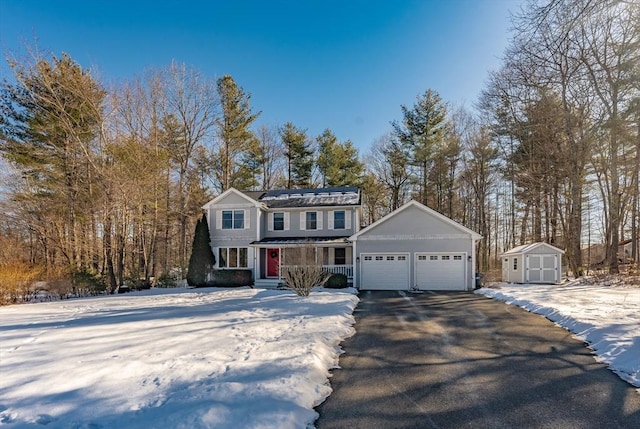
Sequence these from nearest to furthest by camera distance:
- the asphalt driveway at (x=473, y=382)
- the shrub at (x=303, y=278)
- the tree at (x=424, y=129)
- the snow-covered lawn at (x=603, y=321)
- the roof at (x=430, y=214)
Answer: the asphalt driveway at (x=473, y=382), the snow-covered lawn at (x=603, y=321), the shrub at (x=303, y=278), the roof at (x=430, y=214), the tree at (x=424, y=129)

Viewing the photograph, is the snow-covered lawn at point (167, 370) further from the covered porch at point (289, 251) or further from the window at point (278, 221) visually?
the window at point (278, 221)

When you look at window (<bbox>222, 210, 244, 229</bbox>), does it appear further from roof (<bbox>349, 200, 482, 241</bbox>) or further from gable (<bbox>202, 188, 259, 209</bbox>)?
roof (<bbox>349, 200, 482, 241</bbox>)

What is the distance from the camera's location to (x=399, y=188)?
1194 inches

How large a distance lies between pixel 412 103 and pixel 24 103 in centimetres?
2496

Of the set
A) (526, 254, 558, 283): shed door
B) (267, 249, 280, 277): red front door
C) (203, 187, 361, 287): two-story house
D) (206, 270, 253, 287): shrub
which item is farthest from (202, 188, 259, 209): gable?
(526, 254, 558, 283): shed door

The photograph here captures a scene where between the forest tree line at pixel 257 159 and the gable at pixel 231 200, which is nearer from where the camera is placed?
the forest tree line at pixel 257 159

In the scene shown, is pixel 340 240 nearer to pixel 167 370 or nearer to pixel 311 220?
pixel 311 220

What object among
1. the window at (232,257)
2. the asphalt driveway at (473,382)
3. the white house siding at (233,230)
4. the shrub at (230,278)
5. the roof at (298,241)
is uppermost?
the white house siding at (233,230)

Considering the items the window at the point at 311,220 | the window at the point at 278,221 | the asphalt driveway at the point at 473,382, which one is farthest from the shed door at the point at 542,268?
the window at the point at 278,221

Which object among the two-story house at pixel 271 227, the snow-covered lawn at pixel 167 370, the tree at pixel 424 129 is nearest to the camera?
the snow-covered lawn at pixel 167 370

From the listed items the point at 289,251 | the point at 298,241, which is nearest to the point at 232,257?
the point at 298,241

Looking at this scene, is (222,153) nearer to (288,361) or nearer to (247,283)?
(247,283)

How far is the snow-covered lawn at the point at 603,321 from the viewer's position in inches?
227

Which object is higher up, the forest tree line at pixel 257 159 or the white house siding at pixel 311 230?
the forest tree line at pixel 257 159
